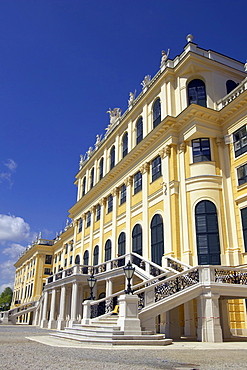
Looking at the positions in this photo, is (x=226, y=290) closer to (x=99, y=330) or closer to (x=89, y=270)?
(x=99, y=330)

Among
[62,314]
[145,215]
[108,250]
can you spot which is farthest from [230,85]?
[62,314]

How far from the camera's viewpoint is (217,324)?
13945 mm

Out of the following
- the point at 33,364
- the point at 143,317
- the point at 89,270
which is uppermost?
the point at 89,270

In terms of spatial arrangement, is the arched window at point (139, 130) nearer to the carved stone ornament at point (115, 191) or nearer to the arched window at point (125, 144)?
the arched window at point (125, 144)

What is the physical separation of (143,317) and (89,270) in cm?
1262

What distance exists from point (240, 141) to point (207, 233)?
595 cm

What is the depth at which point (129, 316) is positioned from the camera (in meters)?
13.5

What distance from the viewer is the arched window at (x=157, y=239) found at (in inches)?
896

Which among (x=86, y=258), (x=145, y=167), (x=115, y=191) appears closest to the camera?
(x=145, y=167)

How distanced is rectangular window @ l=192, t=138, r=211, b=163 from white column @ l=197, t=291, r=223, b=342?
32.8 feet

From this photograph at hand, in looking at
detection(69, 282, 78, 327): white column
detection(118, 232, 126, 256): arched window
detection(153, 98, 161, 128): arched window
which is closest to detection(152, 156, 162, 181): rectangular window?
detection(153, 98, 161, 128): arched window

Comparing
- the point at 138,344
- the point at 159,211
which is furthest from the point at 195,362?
the point at 159,211

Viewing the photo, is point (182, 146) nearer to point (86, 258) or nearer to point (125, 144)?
point (125, 144)

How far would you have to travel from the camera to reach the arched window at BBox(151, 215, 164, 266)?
22.8 meters
